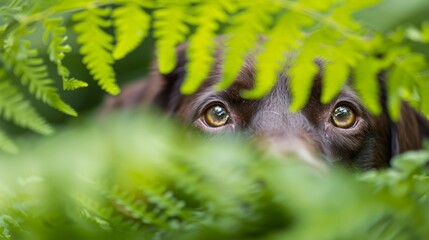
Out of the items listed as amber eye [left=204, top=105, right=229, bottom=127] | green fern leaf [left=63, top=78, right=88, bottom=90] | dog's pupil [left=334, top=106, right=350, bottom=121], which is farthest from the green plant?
dog's pupil [left=334, top=106, right=350, bottom=121]

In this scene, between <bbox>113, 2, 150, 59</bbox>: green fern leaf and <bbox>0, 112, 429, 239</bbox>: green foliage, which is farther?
<bbox>113, 2, 150, 59</bbox>: green fern leaf

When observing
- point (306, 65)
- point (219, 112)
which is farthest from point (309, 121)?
point (306, 65)

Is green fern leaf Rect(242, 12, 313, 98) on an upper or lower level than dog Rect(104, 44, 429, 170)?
lower

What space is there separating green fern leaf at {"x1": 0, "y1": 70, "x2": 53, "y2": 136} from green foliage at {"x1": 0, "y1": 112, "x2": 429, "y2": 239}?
8 cm

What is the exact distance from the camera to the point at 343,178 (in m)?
0.99

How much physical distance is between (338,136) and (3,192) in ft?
8.17

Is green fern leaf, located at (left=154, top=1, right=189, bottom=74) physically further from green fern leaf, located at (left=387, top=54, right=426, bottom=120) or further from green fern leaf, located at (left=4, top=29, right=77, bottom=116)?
green fern leaf, located at (left=387, top=54, right=426, bottom=120)

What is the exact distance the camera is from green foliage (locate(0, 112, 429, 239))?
0.96 meters

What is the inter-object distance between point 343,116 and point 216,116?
0.57 metres

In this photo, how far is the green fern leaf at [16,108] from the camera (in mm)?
1216

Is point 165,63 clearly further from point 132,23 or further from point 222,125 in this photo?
point 222,125

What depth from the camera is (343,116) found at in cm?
366

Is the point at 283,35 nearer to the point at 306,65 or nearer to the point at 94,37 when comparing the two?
the point at 306,65

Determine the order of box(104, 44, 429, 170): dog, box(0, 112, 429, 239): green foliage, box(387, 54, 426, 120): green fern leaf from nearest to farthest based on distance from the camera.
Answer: box(0, 112, 429, 239): green foliage < box(387, 54, 426, 120): green fern leaf < box(104, 44, 429, 170): dog
